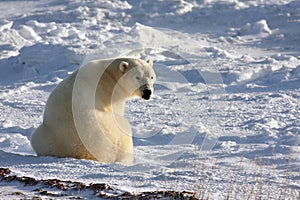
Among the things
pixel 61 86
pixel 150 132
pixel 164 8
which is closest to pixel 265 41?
pixel 164 8

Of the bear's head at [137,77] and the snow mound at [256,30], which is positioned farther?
the snow mound at [256,30]

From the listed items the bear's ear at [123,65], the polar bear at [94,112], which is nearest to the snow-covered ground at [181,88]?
the polar bear at [94,112]

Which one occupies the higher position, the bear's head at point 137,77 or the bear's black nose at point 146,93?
the bear's head at point 137,77

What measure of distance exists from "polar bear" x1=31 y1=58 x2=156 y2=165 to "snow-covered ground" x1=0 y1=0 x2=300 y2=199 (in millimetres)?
298

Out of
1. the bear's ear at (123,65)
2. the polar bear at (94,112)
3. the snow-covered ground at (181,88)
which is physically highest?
the bear's ear at (123,65)

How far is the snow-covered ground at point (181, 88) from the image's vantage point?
512cm

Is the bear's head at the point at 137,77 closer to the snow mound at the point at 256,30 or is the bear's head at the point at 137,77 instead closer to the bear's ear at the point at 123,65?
the bear's ear at the point at 123,65

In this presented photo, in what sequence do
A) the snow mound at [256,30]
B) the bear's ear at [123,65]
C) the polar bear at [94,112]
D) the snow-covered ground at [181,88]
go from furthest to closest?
the snow mound at [256,30] → the bear's ear at [123,65] → the polar bear at [94,112] → the snow-covered ground at [181,88]

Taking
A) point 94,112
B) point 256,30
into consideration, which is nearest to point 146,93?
point 94,112

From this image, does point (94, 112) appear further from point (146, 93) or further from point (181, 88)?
point (181, 88)

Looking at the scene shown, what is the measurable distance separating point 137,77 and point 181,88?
184 inches

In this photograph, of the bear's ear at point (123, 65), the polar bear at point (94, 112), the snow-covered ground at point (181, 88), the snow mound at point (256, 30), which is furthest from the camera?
the snow mound at point (256, 30)

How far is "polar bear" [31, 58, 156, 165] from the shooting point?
570 centimetres

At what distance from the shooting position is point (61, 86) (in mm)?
5816
